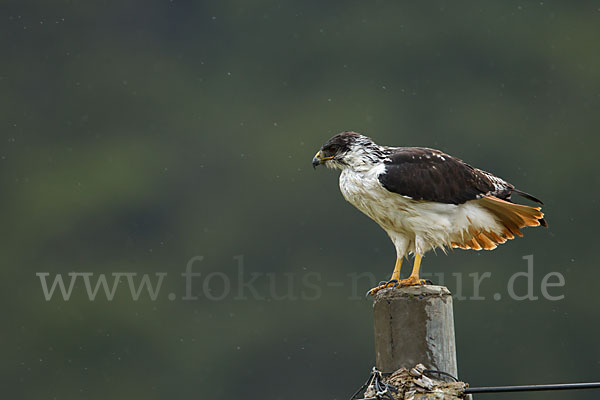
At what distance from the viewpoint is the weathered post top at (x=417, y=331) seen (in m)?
3.64

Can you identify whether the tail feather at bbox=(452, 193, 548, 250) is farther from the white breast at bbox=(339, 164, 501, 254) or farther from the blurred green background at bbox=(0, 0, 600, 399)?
the blurred green background at bbox=(0, 0, 600, 399)

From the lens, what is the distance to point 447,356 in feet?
12.0

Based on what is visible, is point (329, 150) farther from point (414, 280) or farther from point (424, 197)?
point (414, 280)

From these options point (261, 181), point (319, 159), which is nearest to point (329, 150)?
point (319, 159)

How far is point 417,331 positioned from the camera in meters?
3.66

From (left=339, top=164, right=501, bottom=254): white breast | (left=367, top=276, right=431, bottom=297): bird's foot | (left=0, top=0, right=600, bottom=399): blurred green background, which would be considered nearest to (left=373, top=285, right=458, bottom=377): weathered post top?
(left=367, top=276, right=431, bottom=297): bird's foot

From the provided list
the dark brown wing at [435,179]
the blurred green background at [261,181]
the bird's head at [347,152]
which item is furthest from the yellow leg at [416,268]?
the blurred green background at [261,181]

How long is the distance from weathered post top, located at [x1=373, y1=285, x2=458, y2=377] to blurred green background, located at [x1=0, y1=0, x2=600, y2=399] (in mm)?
18419

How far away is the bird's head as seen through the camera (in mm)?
5012

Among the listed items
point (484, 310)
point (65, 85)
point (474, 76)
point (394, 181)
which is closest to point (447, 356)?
point (394, 181)

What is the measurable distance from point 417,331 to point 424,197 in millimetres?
1274

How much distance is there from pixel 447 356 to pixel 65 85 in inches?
1295

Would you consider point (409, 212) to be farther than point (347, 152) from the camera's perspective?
No

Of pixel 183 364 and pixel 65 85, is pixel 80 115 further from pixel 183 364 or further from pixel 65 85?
pixel 183 364
